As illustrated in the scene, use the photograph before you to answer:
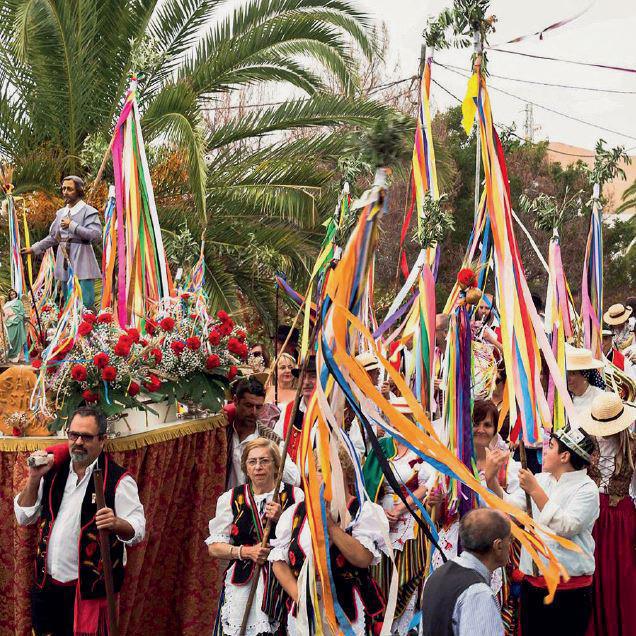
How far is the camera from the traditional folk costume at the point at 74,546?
5.52 m

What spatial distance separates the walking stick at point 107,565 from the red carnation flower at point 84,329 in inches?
40.4

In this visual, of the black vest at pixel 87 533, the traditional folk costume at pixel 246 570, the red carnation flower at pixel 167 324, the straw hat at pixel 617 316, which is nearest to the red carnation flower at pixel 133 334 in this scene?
the red carnation flower at pixel 167 324

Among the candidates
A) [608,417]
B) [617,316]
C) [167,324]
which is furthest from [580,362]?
[617,316]

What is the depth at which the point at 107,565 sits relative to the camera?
17.6 feet

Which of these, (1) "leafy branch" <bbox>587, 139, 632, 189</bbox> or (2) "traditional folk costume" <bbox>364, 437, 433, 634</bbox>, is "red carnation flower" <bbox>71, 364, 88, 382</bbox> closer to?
(2) "traditional folk costume" <bbox>364, 437, 433, 634</bbox>

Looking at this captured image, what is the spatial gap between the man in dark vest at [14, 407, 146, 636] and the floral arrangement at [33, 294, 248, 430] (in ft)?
1.46

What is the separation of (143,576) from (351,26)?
28.4 ft

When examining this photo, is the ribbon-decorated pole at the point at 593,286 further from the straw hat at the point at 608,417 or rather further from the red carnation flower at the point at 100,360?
the red carnation flower at the point at 100,360

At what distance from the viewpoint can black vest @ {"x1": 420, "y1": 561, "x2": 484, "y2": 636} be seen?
4.09 meters

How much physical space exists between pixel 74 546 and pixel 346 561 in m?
1.64

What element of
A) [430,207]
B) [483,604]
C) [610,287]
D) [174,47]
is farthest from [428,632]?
[610,287]

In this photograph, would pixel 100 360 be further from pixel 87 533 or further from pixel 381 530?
pixel 381 530

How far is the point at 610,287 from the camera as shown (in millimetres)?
29953

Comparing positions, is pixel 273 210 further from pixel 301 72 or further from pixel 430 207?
pixel 430 207
